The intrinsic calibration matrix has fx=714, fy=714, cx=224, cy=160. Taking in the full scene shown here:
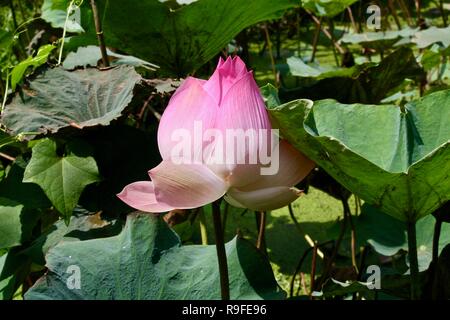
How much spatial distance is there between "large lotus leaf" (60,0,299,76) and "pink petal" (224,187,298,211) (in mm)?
377

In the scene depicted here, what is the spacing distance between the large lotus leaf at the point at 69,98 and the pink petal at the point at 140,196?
240 mm

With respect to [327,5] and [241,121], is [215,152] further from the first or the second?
[327,5]

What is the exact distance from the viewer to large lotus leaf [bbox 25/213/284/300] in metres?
0.69

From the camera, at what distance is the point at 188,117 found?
1.88 ft

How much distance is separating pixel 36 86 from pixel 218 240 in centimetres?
37

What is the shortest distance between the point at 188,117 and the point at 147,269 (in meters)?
0.20

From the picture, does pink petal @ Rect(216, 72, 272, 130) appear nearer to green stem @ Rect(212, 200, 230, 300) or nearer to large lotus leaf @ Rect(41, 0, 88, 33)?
green stem @ Rect(212, 200, 230, 300)

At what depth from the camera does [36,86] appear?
874 mm

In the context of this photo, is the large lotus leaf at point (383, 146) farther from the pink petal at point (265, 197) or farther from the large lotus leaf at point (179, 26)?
the large lotus leaf at point (179, 26)

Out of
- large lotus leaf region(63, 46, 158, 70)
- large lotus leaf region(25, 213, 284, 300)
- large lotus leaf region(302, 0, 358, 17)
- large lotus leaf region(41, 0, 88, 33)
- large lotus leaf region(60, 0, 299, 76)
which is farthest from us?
large lotus leaf region(302, 0, 358, 17)

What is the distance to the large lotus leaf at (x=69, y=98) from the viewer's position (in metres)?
Answer: 0.84

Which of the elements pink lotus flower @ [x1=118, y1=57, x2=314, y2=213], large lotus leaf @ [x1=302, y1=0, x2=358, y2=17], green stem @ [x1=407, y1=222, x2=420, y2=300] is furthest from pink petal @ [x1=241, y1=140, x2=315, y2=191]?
large lotus leaf @ [x1=302, y1=0, x2=358, y2=17]

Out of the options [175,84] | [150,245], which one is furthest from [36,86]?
[150,245]
